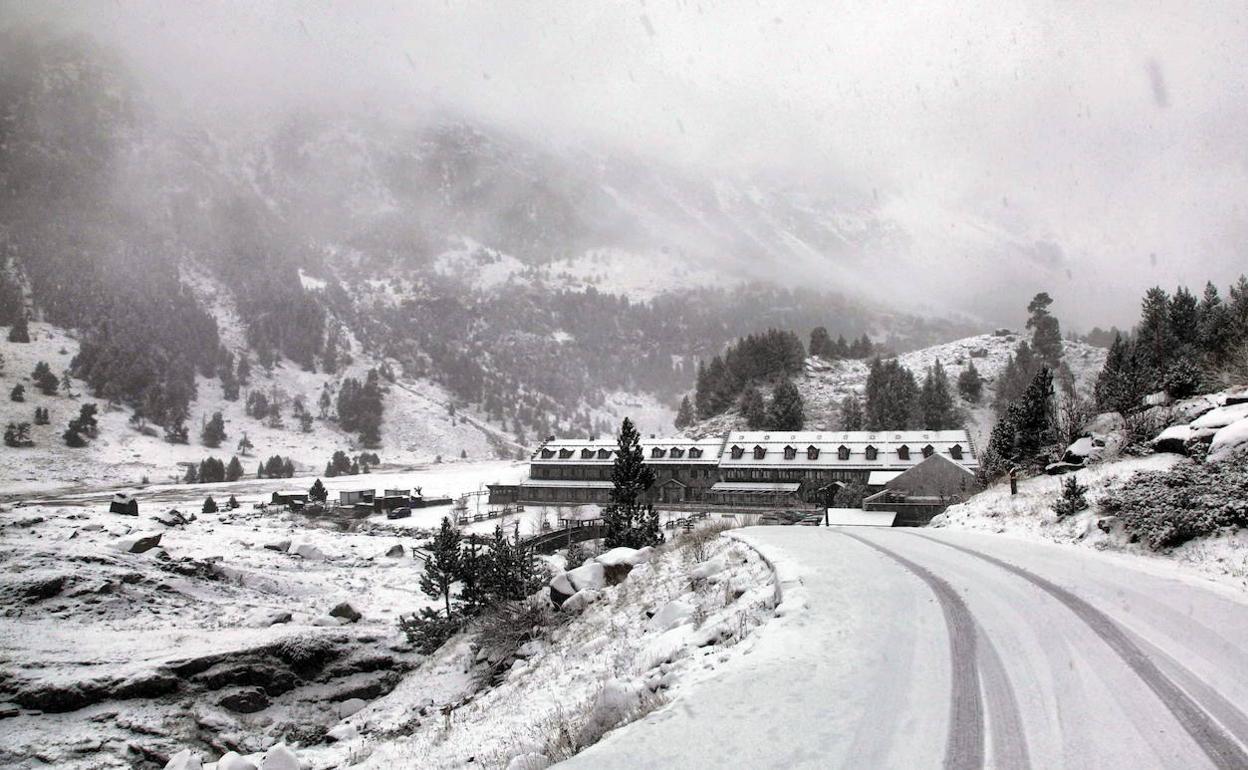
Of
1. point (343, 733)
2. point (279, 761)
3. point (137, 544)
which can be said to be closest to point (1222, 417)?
point (279, 761)

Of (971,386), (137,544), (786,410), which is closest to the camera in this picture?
(137,544)

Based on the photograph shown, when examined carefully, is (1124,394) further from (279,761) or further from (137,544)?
(137,544)

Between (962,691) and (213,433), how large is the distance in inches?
7432

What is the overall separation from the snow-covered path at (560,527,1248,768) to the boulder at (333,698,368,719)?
22.1m

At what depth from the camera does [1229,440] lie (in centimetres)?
1589

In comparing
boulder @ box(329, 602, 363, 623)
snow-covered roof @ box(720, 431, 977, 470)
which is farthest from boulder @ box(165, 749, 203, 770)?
snow-covered roof @ box(720, 431, 977, 470)

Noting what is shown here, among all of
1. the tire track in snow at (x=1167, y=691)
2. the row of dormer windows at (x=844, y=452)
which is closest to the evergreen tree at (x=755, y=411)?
the row of dormer windows at (x=844, y=452)

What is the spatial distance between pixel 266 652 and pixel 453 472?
110889 millimetres

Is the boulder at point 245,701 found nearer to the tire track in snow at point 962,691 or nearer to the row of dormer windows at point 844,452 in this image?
the tire track in snow at point 962,691

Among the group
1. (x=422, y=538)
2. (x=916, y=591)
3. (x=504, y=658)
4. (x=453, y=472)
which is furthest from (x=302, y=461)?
(x=916, y=591)

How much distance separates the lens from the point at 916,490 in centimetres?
6041

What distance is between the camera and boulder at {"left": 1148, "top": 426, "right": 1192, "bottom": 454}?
18422mm

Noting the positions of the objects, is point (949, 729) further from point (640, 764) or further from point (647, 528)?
point (647, 528)

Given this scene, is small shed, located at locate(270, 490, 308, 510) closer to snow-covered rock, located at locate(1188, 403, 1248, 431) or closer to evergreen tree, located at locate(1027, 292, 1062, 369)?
snow-covered rock, located at locate(1188, 403, 1248, 431)
